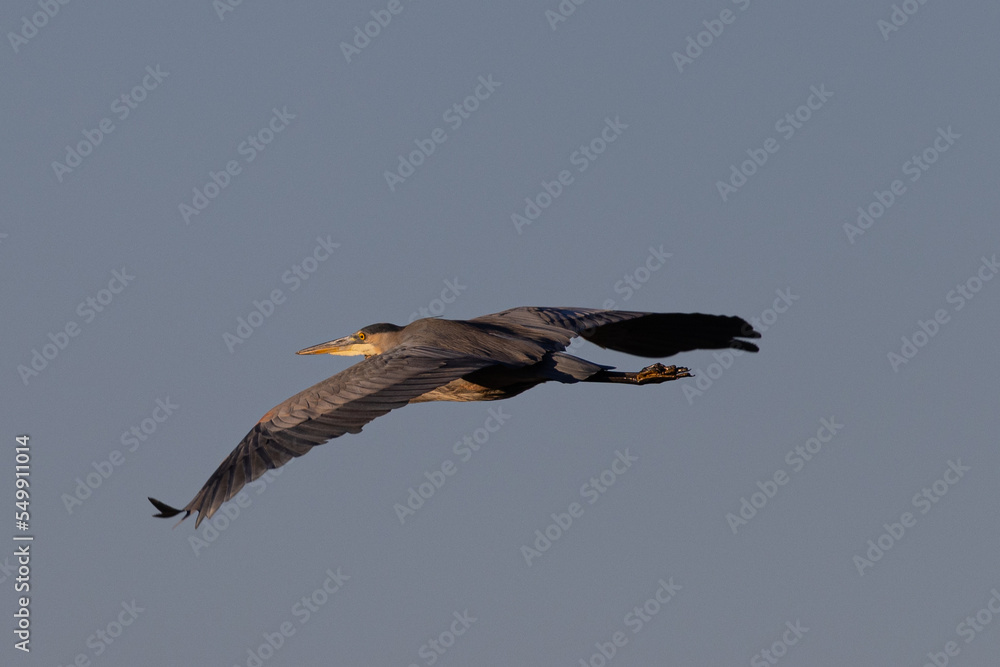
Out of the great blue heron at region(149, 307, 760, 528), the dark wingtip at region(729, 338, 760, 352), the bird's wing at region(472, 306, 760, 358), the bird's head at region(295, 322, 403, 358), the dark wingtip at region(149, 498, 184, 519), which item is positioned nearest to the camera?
the dark wingtip at region(149, 498, 184, 519)

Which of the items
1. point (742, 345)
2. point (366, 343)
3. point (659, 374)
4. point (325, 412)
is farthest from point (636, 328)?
point (325, 412)

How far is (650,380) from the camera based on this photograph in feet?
51.2

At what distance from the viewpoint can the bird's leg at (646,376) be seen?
1552cm

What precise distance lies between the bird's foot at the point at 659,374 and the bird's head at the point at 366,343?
2753mm

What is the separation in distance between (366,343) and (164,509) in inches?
213

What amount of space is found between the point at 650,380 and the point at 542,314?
155 centimetres

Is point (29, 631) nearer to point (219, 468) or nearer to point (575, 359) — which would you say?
point (219, 468)

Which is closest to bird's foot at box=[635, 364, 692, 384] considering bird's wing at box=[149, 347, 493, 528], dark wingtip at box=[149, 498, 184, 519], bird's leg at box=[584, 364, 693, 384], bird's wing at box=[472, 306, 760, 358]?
bird's leg at box=[584, 364, 693, 384]

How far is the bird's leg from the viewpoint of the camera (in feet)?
50.9

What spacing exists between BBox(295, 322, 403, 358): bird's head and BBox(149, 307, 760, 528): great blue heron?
0.04ft

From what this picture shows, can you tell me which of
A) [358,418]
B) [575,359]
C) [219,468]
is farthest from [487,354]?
[219,468]

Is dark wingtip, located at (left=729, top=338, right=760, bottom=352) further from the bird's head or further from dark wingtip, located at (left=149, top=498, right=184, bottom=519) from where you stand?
dark wingtip, located at (left=149, top=498, right=184, bottom=519)

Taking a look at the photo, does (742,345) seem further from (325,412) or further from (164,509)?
(164,509)

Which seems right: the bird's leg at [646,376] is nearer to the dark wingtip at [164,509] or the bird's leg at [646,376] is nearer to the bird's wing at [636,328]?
the bird's wing at [636,328]
